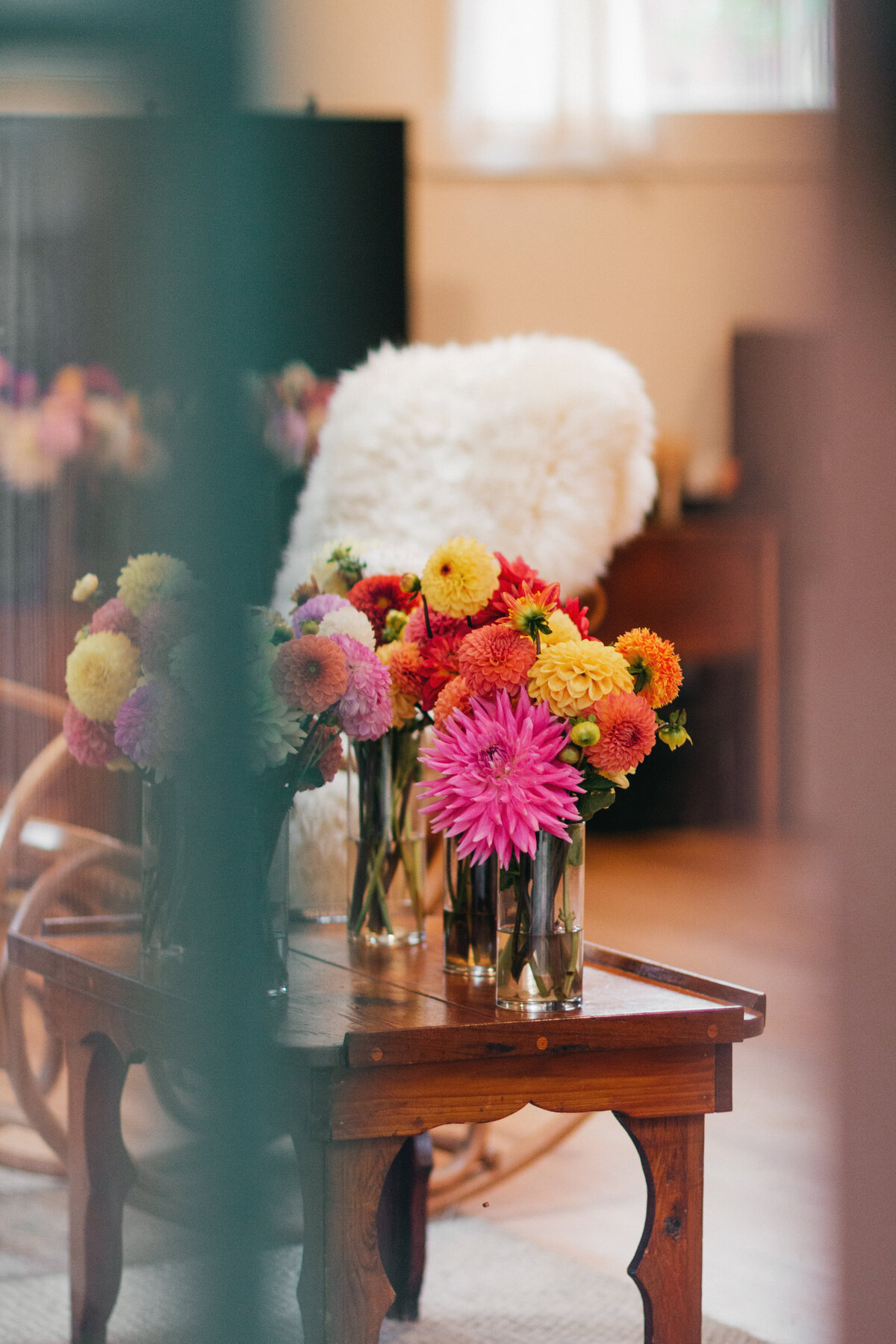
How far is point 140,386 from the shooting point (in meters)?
0.39

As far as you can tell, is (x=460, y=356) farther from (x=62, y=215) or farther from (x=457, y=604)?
(x=457, y=604)

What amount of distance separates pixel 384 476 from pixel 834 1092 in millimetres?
1730

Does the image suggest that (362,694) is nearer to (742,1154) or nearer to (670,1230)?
(670,1230)

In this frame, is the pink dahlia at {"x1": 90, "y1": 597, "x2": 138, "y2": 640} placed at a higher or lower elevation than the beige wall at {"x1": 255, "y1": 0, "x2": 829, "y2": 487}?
lower

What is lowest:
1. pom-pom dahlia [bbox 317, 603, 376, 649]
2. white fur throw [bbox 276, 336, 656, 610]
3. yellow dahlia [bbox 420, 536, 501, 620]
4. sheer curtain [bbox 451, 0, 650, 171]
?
pom-pom dahlia [bbox 317, 603, 376, 649]

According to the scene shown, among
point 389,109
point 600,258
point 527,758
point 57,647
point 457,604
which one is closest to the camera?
point 527,758

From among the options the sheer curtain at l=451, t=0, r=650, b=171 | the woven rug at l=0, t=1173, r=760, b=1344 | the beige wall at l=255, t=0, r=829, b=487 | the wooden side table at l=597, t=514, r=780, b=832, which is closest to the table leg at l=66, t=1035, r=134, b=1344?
the woven rug at l=0, t=1173, r=760, b=1344

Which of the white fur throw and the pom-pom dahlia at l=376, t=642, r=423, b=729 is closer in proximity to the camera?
the pom-pom dahlia at l=376, t=642, r=423, b=729

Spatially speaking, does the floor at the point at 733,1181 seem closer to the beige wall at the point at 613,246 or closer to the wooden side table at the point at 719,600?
the wooden side table at the point at 719,600

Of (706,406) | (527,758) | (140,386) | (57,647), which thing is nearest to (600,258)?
(706,406)

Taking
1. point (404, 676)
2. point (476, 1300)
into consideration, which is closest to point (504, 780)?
point (404, 676)

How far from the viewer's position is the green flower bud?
38.8 inches

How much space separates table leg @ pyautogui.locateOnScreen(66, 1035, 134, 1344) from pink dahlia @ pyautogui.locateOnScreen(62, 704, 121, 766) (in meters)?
0.27

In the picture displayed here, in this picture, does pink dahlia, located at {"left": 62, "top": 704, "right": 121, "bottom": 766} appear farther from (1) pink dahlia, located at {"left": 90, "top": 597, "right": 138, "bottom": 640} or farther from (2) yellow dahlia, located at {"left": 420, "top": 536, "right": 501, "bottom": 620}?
(2) yellow dahlia, located at {"left": 420, "top": 536, "right": 501, "bottom": 620}
